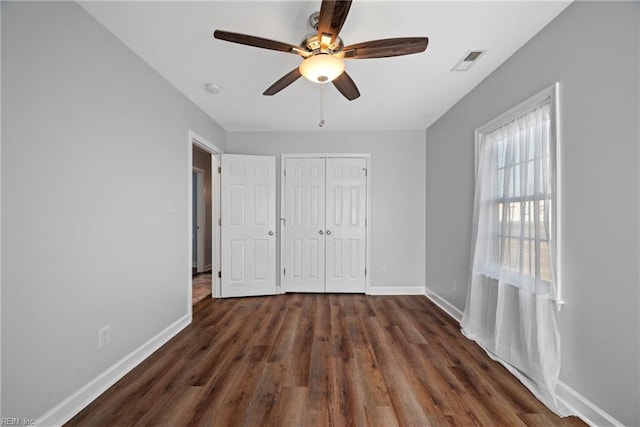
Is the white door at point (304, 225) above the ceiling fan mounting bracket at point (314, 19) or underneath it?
underneath

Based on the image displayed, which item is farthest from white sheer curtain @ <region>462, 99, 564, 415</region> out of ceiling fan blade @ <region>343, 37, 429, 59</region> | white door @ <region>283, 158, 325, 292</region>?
white door @ <region>283, 158, 325, 292</region>

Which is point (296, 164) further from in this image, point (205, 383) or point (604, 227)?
point (604, 227)

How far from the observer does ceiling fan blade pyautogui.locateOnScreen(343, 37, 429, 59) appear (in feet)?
5.19

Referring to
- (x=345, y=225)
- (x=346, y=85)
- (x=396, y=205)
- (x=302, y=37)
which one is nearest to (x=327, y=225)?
(x=345, y=225)

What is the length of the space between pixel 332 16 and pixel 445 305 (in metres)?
3.25

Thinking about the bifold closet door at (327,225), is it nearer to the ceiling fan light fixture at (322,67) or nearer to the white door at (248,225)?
the white door at (248,225)

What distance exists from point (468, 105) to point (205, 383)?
346 centimetres

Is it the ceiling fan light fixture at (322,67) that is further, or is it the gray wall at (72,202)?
the ceiling fan light fixture at (322,67)

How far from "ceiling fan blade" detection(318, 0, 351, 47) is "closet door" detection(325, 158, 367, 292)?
250cm

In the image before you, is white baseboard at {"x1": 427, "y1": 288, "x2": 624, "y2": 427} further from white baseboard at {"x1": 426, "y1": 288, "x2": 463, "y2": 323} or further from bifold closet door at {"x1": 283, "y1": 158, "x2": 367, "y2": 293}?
bifold closet door at {"x1": 283, "y1": 158, "x2": 367, "y2": 293}

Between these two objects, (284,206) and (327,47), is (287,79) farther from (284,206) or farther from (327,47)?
(284,206)

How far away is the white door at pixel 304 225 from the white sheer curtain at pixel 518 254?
2082mm

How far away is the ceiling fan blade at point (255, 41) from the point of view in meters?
1.53

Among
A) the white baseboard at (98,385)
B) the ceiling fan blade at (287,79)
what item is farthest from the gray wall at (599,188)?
the white baseboard at (98,385)
